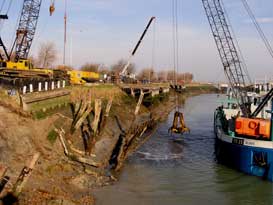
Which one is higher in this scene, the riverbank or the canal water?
the riverbank

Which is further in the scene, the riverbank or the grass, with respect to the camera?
the grass

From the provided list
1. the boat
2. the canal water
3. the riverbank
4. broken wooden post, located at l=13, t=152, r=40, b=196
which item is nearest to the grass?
the riverbank

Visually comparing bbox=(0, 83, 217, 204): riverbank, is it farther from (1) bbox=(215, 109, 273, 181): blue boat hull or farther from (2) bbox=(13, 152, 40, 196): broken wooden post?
(1) bbox=(215, 109, 273, 181): blue boat hull

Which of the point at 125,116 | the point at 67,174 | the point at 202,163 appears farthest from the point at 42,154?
the point at 125,116

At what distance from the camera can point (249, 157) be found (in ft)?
85.9

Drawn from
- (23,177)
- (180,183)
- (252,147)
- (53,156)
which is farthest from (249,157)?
(23,177)

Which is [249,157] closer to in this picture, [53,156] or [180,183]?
[180,183]

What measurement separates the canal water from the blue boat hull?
508 millimetres

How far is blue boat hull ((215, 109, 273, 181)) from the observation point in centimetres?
2514

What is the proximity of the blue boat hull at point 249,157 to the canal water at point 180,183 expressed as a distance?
51 centimetres

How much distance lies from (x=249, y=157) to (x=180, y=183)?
17.8ft

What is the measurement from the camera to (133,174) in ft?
84.8

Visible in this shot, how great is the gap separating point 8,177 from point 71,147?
9.10m

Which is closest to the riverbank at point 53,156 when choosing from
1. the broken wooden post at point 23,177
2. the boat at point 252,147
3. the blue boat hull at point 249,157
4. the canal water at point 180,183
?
the broken wooden post at point 23,177
